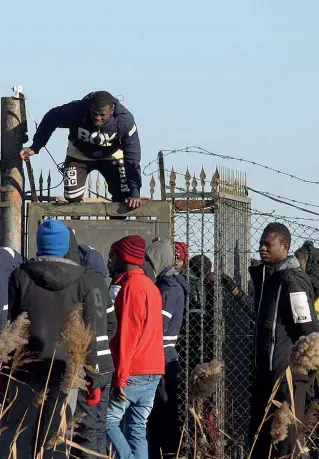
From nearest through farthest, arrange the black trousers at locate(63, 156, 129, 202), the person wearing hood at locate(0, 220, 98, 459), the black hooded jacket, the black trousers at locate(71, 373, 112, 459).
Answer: the person wearing hood at locate(0, 220, 98, 459)
the black hooded jacket
the black trousers at locate(71, 373, 112, 459)
the black trousers at locate(63, 156, 129, 202)

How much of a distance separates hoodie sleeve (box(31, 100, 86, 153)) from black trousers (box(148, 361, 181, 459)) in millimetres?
2258

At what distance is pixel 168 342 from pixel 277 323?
5.02 feet

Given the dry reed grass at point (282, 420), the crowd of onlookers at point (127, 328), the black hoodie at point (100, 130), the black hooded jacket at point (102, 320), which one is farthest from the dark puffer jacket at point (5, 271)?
the dry reed grass at point (282, 420)

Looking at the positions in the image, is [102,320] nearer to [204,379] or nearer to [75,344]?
[204,379]

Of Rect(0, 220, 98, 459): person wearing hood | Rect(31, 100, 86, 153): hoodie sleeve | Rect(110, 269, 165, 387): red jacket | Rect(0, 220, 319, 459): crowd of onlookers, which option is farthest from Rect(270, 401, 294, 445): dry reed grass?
Rect(31, 100, 86, 153): hoodie sleeve

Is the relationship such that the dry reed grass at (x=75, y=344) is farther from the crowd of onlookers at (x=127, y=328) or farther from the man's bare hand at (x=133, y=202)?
the man's bare hand at (x=133, y=202)

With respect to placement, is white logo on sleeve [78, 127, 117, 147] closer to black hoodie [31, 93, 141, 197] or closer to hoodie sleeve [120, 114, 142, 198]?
black hoodie [31, 93, 141, 197]

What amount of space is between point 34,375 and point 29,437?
0.35 meters

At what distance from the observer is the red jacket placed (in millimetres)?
7254

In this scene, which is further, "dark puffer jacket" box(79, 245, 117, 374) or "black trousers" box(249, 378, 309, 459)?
"black trousers" box(249, 378, 309, 459)

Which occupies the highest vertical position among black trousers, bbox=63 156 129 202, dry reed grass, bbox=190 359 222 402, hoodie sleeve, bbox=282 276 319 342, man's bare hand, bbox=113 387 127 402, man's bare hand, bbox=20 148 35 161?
man's bare hand, bbox=20 148 35 161

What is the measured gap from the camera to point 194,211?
31.8 feet

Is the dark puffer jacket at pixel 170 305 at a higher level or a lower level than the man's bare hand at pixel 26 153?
lower

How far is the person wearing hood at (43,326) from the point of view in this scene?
241 inches
